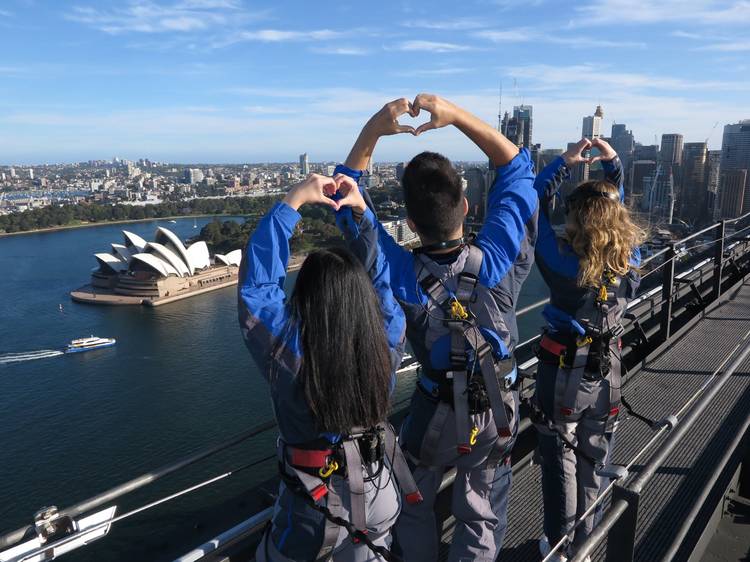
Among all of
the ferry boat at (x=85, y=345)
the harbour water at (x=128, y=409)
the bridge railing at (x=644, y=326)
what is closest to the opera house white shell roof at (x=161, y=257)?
the harbour water at (x=128, y=409)

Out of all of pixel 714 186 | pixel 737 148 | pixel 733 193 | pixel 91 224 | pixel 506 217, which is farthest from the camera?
pixel 91 224

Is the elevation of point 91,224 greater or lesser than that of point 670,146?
lesser

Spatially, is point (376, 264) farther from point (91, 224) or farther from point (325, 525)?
point (91, 224)

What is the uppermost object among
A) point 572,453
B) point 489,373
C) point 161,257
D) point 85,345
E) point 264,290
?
point 264,290

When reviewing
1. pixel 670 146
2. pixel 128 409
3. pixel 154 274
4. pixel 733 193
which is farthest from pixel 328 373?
pixel 670 146

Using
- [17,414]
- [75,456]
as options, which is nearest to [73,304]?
[17,414]

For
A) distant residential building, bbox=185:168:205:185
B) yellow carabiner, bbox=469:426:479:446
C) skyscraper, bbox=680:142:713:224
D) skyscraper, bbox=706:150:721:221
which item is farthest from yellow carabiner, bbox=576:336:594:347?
distant residential building, bbox=185:168:205:185
